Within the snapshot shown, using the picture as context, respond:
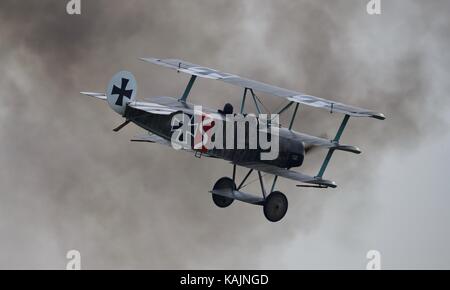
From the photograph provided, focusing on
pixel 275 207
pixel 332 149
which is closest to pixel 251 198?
pixel 275 207

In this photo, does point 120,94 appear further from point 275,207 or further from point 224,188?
point 275,207

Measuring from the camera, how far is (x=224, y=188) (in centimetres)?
5116

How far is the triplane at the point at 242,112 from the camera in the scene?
159ft

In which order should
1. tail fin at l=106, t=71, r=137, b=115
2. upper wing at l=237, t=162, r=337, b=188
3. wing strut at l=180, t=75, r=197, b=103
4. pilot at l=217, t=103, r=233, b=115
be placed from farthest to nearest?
1. wing strut at l=180, t=75, r=197, b=103
2. pilot at l=217, t=103, r=233, b=115
3. upper wing at l=237, t=162, r=337, b=188
4. tail fin at l=106, t=71, r=137, b=115

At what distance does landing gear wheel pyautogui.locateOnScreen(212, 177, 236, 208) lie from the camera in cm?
5119

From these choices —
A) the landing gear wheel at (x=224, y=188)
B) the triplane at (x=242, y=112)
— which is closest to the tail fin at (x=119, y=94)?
the triplane at (x=242, y=112)

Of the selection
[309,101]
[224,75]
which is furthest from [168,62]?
[309,101]

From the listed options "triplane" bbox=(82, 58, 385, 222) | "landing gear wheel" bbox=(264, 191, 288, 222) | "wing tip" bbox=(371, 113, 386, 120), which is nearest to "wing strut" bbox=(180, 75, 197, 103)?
"triplane" bbox=(82, 58, 385, 222)

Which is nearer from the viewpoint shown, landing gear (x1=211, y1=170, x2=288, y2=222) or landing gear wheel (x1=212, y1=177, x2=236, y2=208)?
landing gear (x1=211, y1=170, x2=288, y2=222)

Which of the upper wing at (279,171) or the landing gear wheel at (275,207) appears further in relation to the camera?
the landing gear wheel at (275,207)

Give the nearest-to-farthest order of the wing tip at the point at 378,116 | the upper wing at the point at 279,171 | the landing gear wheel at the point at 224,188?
the wing tip at the point at 378,116 < the upper wing at the point at 279,171 < the landing gear wheel at the point at 224,188

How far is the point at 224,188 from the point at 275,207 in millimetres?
2235

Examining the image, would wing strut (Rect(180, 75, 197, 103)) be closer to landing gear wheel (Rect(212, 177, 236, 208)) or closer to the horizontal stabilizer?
landing gear wheel (Rect(212, 177, 236, 208))
